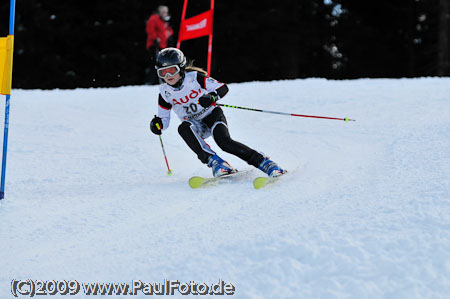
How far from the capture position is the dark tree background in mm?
17922

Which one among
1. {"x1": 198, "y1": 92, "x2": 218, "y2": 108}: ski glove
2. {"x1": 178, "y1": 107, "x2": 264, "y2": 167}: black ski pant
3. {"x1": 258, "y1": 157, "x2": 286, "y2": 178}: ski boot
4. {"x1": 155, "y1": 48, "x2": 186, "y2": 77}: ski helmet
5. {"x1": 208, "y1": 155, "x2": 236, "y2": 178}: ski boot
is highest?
{"x1": 155, "y1": 48, "x2": 186, "y2": 77}: ski helmet

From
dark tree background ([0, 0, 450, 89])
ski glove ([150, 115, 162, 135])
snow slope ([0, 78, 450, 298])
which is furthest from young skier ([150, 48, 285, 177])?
dark tree background ([0, 0, 450, 89])

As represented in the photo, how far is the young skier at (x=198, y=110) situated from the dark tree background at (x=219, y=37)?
13362 mm

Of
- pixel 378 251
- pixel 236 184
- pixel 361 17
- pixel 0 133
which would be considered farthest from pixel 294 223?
pixel 361 17

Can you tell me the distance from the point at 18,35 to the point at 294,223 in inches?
656

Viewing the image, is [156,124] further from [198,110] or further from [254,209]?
[254,209]

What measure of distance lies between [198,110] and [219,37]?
1512 centimetres

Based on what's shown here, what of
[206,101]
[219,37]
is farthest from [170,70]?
[219,37]

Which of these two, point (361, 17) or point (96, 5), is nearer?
point (96, 5)

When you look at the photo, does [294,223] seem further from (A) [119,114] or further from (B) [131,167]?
(A) [119,114]

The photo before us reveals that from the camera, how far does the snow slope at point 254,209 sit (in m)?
2.59

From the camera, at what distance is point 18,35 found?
17547 millimetres

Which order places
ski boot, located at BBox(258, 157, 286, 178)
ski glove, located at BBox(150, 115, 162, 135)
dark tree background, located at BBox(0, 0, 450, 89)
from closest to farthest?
ski boot, located at BBox(258, 157, 286, 178) < ski glove, located at BBox(150, 115, 162, 135) < dark tree background, located at BBox(0, 0, 450, 89)

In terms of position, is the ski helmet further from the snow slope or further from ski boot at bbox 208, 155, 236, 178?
the snow slope
